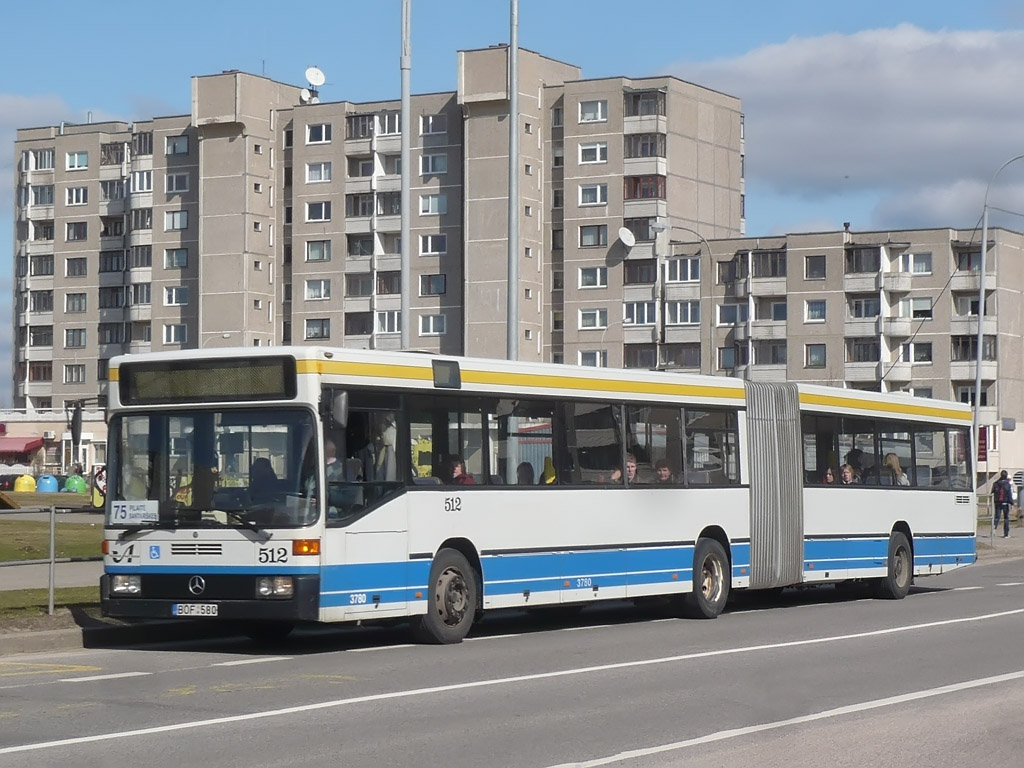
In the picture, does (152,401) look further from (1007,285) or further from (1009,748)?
(1007,285)

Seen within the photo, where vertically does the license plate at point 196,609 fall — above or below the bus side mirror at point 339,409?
below

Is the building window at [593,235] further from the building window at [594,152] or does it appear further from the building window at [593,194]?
the building window at [594,152]

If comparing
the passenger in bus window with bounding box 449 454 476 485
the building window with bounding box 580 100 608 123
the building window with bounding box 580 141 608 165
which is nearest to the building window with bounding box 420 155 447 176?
the building window with bounding box 580 141 608 165

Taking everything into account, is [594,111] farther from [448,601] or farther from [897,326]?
[448,601]

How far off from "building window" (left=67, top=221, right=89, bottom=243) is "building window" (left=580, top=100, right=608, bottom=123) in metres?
39.7

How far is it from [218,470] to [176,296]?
103132 millimetres

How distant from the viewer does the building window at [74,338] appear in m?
124

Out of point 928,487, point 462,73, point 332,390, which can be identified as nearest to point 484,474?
point 332,390

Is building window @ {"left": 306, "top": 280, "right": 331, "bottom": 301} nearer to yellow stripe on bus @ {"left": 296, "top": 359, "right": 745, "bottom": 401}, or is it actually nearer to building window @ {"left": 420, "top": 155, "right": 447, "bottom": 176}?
building window @ {"left": 420, "top": 155, "right": 447, "bottom": 176}

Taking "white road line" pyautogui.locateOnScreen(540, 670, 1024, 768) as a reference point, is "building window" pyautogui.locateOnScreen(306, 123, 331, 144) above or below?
above

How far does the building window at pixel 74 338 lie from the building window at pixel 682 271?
4414 cm

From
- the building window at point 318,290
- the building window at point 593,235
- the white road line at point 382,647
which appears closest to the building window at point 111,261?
the building window at point 318,290

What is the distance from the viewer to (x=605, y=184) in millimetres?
107562

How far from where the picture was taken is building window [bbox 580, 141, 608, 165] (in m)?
107
